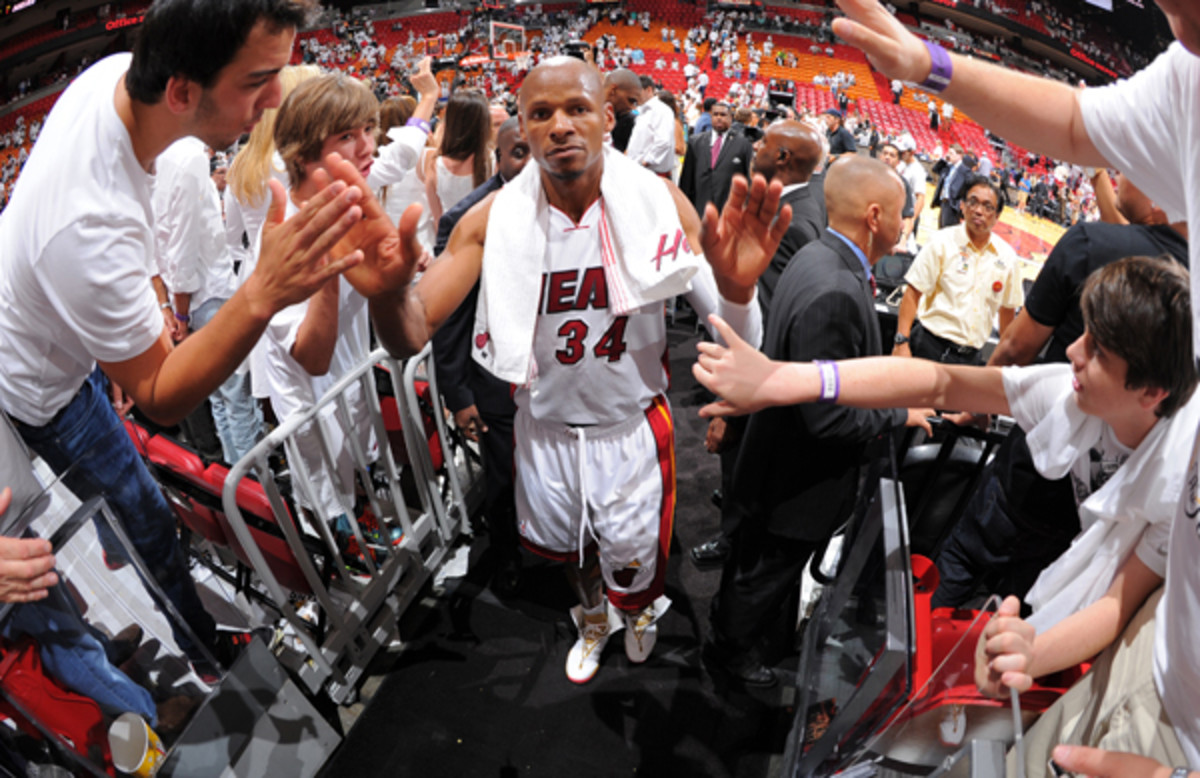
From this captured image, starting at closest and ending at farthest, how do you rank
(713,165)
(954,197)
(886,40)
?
(886,40) < (713,165) < (954,197)

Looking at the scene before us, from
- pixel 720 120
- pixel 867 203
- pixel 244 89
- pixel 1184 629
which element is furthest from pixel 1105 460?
pixel 720 120

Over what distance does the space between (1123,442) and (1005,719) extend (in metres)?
0.75

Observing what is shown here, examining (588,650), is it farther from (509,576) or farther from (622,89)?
(622,89)

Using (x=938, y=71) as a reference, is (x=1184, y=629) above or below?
below

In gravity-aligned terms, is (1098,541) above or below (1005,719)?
above

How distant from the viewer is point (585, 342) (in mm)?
2217

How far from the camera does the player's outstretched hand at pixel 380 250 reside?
169 centimetres

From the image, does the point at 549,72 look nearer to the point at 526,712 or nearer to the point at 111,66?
the point at 111,66

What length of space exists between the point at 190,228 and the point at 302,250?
2104 millimetres

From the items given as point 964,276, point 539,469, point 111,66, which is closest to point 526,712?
point 539,469

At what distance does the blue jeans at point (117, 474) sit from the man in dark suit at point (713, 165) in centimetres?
419

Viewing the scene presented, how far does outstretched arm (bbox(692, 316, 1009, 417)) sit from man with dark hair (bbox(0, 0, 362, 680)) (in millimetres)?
880

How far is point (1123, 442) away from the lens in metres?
1.65

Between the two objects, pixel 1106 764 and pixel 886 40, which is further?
pixel 886 40
